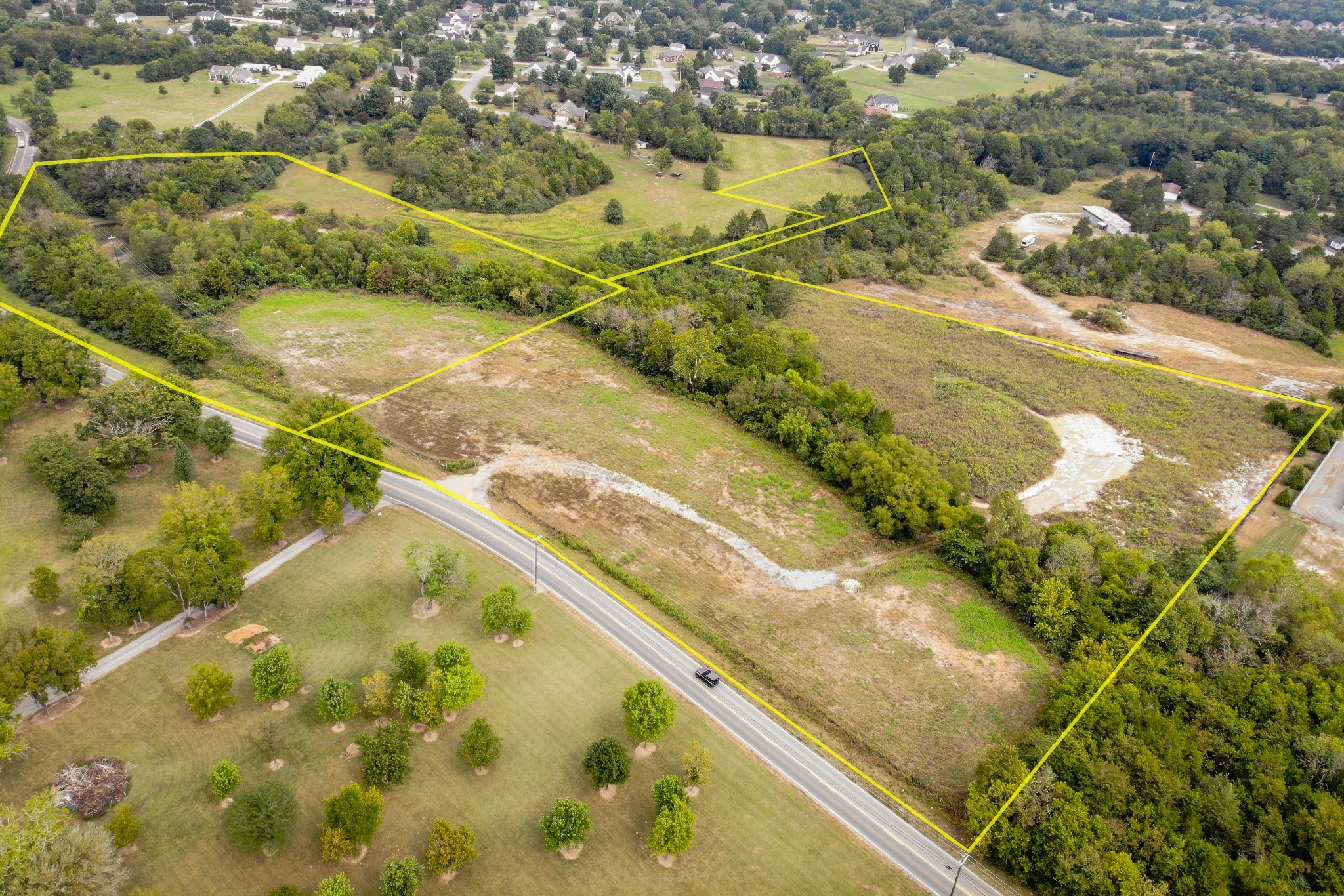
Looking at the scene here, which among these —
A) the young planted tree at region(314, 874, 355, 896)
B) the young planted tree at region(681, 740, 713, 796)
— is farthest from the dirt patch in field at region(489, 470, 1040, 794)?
the young planted tree at region(314, 874, 355, 896)

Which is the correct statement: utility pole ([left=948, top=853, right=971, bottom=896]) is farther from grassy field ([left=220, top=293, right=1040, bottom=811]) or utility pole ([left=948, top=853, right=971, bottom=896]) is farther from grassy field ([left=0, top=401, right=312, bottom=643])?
grassy field ([left=0, top=401, right=312, bottom=643])

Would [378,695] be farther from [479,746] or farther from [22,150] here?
[22,150]

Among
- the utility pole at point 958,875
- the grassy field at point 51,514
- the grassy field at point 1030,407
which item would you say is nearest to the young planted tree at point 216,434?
the grassy field at point 51,514

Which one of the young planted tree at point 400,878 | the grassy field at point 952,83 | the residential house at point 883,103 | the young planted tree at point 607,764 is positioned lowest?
the young planted tree at point 400,878

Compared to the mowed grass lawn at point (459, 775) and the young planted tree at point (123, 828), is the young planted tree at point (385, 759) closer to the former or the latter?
the mowed grass lawn at point (459, 775)

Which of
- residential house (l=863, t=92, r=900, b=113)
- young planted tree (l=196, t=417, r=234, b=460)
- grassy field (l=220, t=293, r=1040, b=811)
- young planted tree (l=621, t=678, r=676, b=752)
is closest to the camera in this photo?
young planted tree (l=621, t=678, r=676, b=752)

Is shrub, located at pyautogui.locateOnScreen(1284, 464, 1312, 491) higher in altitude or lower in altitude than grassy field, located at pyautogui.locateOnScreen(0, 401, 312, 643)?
higher
